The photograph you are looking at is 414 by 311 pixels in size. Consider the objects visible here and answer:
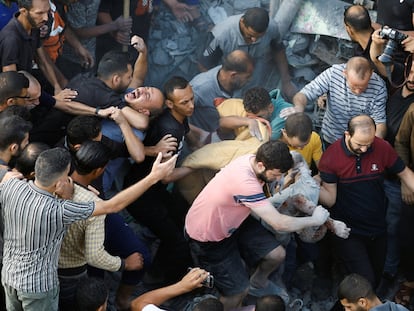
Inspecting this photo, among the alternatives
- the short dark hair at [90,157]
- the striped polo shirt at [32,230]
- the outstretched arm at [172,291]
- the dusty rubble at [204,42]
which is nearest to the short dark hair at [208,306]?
the outstretched arm at [172,291]

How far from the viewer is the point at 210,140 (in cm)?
616

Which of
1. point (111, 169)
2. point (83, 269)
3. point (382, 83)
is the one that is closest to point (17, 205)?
point (83, 269)

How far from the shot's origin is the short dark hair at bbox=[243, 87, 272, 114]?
5898 millimetres

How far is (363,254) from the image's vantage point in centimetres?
585

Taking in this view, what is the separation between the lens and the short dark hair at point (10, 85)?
17.0 feet

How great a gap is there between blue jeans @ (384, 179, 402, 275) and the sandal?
0.63ft

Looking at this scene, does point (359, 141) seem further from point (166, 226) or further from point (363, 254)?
point (166, 226)

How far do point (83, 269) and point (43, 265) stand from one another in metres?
0.52

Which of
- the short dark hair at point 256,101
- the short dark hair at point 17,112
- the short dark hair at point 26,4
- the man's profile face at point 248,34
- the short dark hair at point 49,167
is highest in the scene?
the short dark hair at point 26,4

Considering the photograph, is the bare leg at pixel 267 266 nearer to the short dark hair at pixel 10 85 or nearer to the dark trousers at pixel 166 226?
the dark trousers at pixel 166 226

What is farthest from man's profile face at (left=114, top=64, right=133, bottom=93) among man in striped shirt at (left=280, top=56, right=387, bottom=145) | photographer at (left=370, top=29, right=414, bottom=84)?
photographer at (left=370, top=29, right=414, bottom=84)

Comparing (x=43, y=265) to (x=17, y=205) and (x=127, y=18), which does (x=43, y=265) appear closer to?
(x=17, y=205)

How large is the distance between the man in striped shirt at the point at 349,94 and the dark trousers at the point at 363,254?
3.03ft

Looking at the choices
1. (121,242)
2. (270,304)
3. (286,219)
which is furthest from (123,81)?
(270,304)
